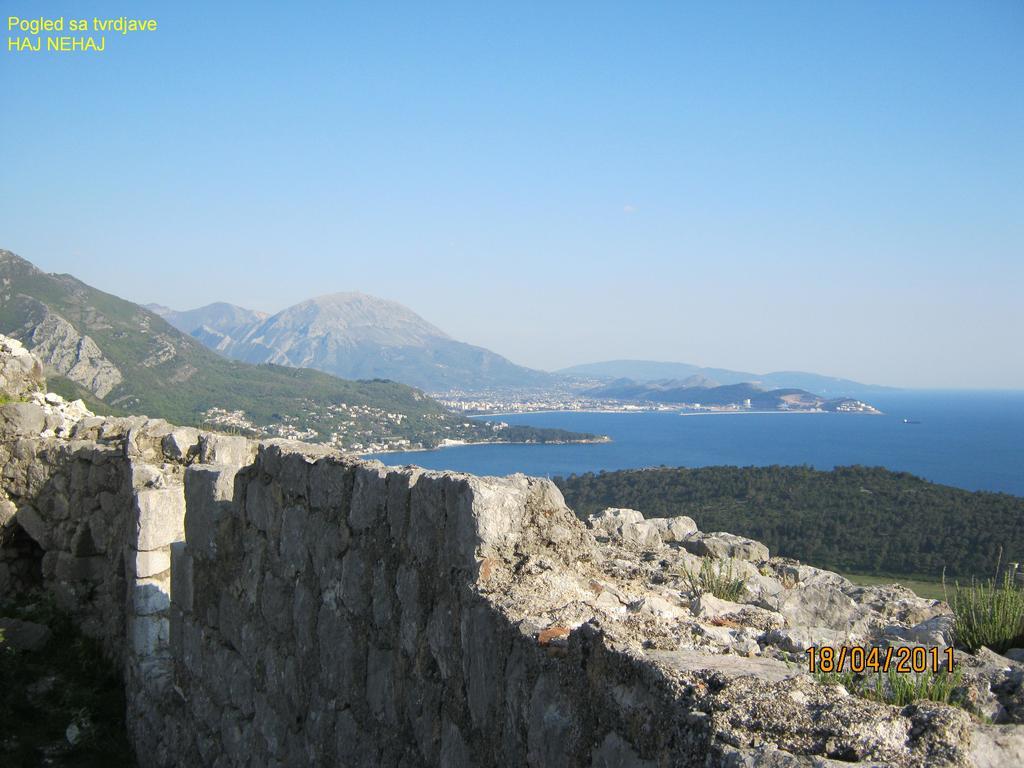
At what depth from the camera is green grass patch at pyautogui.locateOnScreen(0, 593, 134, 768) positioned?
6160 millimetres

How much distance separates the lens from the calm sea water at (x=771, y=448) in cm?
5547

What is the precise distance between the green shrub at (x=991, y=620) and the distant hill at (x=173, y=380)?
25164 millimetres

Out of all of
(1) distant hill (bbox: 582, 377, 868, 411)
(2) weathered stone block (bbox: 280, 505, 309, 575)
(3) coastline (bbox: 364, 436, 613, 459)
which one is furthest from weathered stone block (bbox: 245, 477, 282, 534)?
(1) distant hill (bbox: 582, 377, 868, 411)

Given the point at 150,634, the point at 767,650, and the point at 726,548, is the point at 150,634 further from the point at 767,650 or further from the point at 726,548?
the point at 767,650

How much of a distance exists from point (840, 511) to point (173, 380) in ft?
153

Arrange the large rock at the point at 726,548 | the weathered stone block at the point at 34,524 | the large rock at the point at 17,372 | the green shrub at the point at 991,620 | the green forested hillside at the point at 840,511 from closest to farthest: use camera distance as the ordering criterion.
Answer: the green shrub at the point at 991,620, the large rock at the point at 726,548, the weathered stone block at the point at 34,524, the large rock at the point at 17,372, the green forested hillside at the point at 840,511

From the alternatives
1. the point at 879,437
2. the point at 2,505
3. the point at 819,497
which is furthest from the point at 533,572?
the point at 879,437

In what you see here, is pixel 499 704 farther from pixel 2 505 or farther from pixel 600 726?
pixel 2 505

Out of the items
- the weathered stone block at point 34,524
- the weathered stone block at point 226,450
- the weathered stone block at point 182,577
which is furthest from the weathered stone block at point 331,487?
the weathered stone block at point 34,524

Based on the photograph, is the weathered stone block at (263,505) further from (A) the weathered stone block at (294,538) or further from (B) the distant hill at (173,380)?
(B) the distant hill at (173,380)

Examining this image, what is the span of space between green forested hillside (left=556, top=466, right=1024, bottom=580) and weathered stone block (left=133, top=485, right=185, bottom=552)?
687 cm

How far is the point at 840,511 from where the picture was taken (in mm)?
21891

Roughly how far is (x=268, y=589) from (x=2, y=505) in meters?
5.46

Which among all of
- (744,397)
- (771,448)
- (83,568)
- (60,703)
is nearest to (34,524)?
(83,568)
